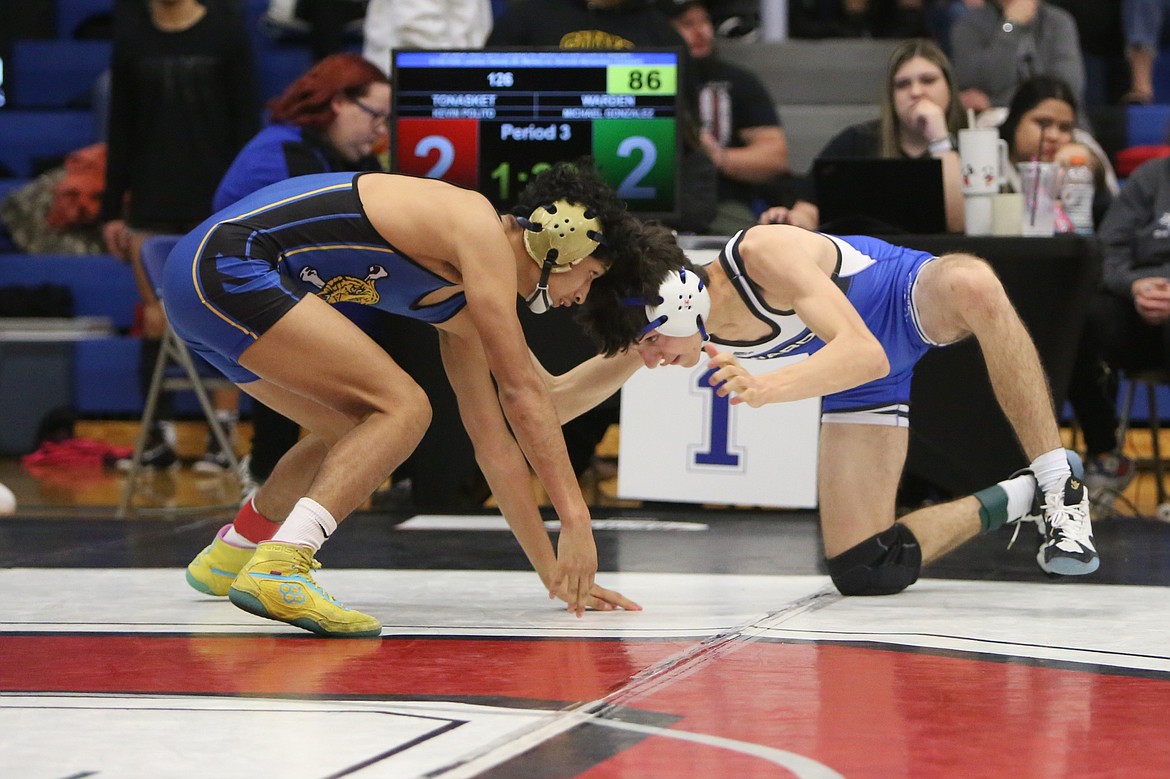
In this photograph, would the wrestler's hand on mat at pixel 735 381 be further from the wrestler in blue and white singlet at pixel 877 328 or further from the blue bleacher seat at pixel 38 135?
the blue bleacher seat at pixel 38 135

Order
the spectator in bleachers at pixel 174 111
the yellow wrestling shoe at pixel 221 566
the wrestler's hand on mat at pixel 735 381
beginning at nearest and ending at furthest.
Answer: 1. the wrestler's hand on mat at pixel 735 381
2. the yellow wrestling shoe at pixel 221 566
3. the spectator in bleachers at pixel 174 111

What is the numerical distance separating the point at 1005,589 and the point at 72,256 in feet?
18.1

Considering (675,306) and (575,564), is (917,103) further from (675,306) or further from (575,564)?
(575,564)

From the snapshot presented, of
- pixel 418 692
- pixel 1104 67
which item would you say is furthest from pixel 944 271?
pixel 1104 67

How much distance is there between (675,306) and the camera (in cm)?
289

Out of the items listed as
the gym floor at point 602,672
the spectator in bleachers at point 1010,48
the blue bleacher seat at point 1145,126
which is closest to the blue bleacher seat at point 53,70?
the spectator in bleachers at point 1010,48

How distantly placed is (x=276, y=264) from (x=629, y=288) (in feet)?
2.16

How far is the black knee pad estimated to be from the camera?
3230mm

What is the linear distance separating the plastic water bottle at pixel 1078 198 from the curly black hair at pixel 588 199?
233cm

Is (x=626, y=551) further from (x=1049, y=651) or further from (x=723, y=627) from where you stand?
(x=1049, y=651)

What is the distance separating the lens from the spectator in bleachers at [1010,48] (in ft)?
20.2

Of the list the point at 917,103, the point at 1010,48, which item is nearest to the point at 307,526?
the point at 917,103

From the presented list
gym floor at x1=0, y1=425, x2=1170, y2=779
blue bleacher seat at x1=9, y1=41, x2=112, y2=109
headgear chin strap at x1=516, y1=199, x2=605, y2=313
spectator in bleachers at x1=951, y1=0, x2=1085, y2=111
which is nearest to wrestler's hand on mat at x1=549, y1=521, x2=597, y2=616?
gym floor at x1=0, y1=425, x2=1170, y2=779

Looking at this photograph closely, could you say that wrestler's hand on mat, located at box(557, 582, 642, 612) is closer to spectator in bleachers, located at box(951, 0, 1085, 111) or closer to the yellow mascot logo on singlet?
the yellow mascot logo on singlet
